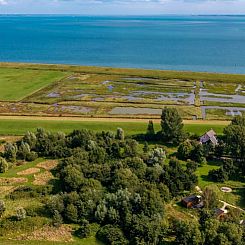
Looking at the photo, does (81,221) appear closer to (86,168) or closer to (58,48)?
(86,168)

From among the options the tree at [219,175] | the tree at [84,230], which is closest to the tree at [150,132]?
the tree at [219,175]

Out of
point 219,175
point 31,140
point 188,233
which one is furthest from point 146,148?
point 188,233

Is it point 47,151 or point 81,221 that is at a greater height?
point 47,151

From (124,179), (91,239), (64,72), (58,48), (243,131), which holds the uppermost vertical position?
(58,48)

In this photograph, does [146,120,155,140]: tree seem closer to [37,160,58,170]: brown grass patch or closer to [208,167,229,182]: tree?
[208,167,229,182]: tree

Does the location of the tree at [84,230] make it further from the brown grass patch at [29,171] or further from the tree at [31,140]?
the tree at [31,140]

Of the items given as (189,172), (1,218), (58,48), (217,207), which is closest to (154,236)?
(217,207)

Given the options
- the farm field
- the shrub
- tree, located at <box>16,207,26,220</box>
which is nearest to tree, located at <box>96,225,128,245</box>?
tree, located at <box>16,207,26,220</box>

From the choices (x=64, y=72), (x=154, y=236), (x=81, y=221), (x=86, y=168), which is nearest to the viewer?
(x=154, y=236)
